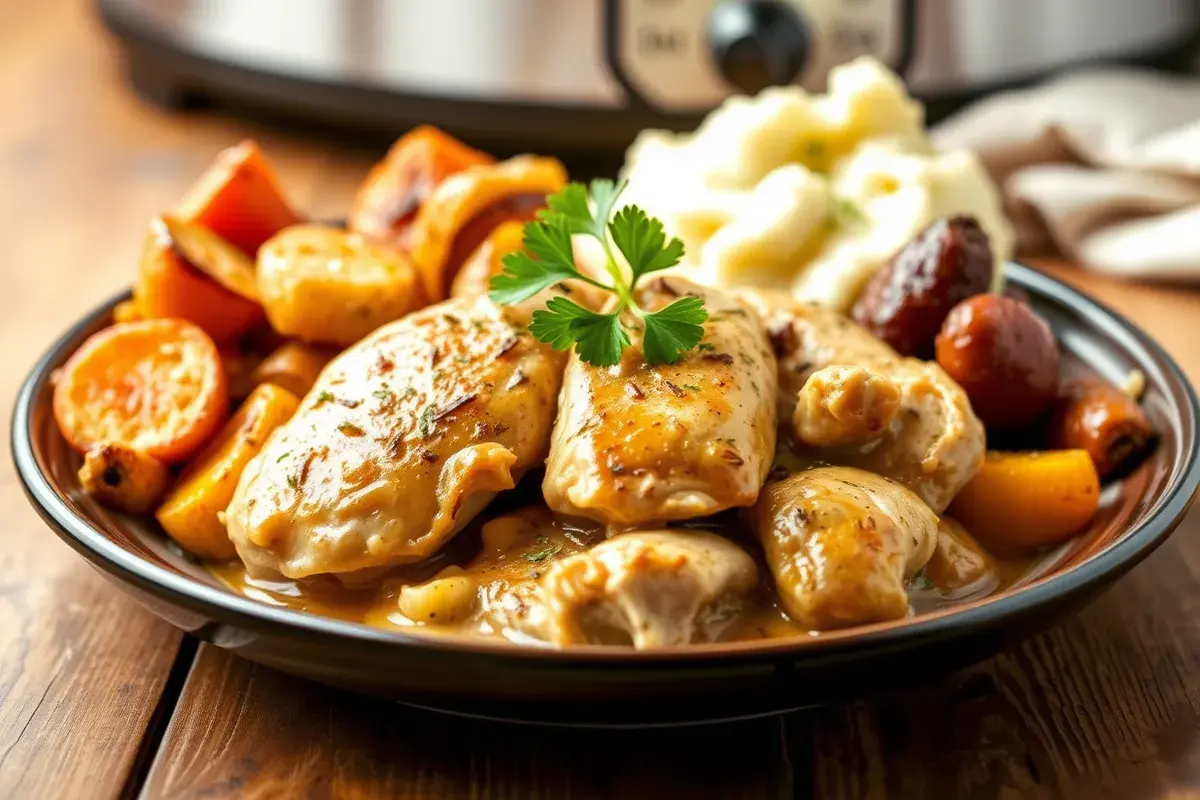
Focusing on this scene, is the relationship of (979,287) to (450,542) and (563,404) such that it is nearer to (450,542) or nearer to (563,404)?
(563,404)

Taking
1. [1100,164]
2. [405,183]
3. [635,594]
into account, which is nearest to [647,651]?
[635,594]

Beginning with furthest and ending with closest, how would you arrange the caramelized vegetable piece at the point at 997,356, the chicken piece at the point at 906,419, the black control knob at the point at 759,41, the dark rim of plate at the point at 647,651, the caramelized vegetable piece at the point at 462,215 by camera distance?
the black control knob at the point at 759,41, the caramelized vegetable piece at the point at 462,215, the caramelized vegetable piece at the point at 997,356, the chicken piece at the point at 906,419, the dark rim of plate at the point at 647,651

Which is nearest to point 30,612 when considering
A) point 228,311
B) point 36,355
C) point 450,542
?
point 228,311

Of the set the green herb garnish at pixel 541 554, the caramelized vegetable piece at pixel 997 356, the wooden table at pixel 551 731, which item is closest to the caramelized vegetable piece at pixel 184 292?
the wooden table at pixel 551 731

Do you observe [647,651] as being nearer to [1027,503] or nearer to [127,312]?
[1027,503]

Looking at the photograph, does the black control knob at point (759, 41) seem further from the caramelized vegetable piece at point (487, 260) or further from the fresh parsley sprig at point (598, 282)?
the fresh parsley sprig at point (598, 282)

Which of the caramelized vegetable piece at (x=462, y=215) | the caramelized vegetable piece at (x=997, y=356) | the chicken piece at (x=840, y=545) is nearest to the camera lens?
the chicken piece at (x=840, y=545)
